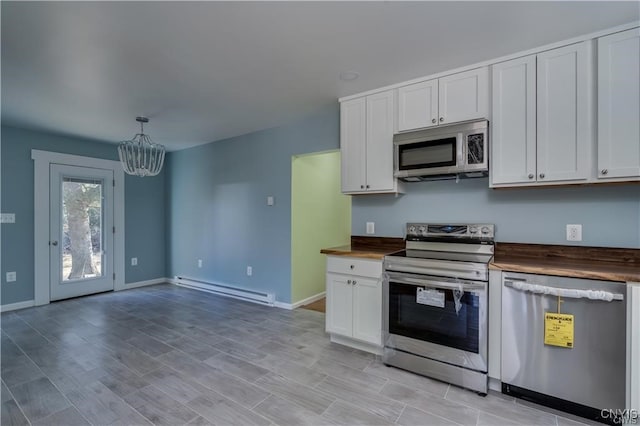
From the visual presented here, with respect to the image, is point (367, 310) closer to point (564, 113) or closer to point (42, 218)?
point (564, 113)

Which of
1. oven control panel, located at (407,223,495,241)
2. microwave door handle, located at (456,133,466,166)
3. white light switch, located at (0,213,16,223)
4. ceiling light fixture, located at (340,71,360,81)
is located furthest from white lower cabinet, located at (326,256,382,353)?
white light switch, located at (0,213,16,223)

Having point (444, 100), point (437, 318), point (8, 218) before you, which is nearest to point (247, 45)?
point (444, 100)

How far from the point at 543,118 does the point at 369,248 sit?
1757 mm

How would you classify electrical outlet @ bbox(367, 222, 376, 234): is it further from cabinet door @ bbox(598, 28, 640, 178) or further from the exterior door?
the exterior door

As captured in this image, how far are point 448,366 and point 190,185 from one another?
4.69 meters

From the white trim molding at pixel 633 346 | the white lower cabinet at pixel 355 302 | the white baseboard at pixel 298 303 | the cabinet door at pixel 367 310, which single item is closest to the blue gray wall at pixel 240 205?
the white baseboard at pixel 298 303

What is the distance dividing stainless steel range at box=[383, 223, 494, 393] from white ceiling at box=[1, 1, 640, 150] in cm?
145

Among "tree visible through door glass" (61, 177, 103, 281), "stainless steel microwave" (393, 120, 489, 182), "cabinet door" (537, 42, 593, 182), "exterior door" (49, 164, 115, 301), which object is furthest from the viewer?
"tree visible through door glass" (61, 177, 103, 281)

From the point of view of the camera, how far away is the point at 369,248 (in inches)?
120

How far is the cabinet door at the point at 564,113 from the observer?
6.53ft

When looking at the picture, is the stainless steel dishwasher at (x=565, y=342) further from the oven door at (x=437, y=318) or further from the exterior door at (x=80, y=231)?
the exterior door at (x=80, y=231)

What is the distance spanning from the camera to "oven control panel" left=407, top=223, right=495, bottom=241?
2508 mm

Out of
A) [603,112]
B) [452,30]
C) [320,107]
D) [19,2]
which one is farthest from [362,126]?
[19,2]

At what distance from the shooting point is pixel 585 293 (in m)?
1.76
